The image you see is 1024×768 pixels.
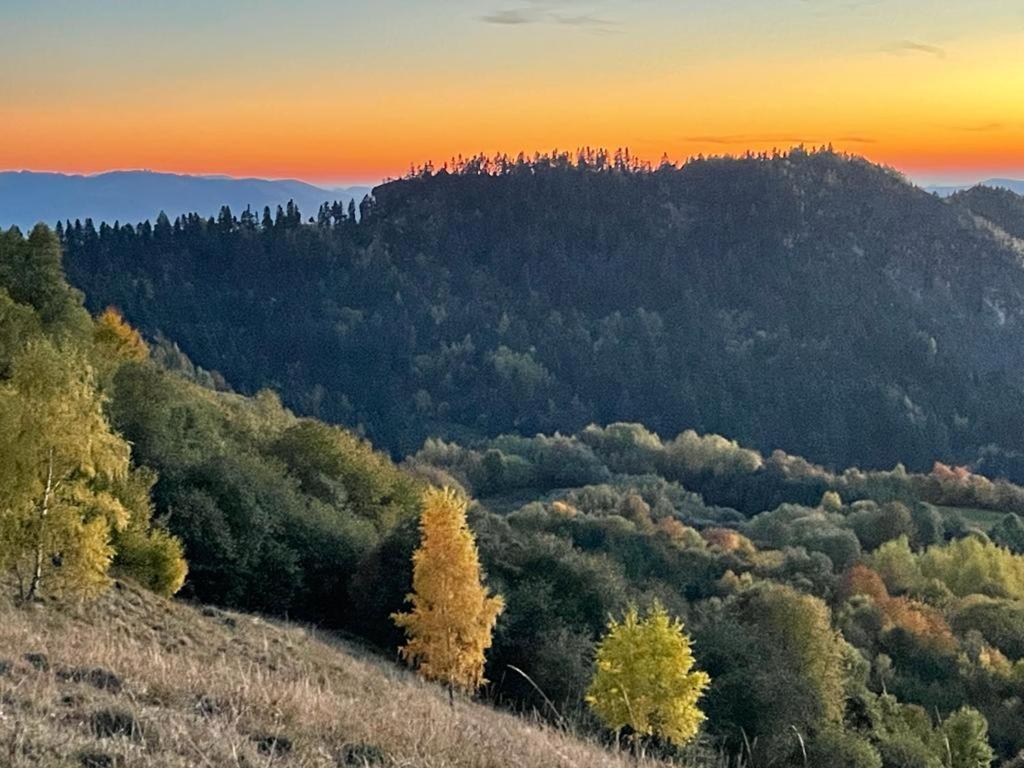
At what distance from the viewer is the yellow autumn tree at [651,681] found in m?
Result: 22.9

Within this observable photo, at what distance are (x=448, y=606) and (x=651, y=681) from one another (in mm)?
7136

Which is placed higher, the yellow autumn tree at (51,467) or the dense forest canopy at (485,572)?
the yellow autumn tree at (51,467)

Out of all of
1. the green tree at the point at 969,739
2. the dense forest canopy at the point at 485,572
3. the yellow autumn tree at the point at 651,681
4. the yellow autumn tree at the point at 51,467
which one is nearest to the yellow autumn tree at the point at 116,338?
the dense forest canopy at the point at 485,572

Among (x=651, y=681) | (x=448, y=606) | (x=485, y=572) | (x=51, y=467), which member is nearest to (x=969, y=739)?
(x=651, y=681)

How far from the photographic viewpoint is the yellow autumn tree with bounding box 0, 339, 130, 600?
19.4 m

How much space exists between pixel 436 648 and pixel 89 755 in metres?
23.2

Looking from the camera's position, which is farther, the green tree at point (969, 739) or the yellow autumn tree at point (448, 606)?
the green tree at point (969, 739)

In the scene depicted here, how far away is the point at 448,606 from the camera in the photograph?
28422mm

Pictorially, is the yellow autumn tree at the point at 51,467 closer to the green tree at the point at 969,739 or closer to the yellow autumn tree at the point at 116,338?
the green tree at the point at 969,739

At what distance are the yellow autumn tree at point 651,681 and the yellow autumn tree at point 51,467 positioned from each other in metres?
11.2

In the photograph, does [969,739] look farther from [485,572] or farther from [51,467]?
[51,467]

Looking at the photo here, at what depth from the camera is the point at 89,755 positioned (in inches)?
225

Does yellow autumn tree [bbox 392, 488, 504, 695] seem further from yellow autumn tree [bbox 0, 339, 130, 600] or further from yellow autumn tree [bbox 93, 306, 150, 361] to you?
yellow autumn tree [bbox 93, 306, 150, 361]

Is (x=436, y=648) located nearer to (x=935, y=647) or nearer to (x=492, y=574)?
(x=492, y=574)
